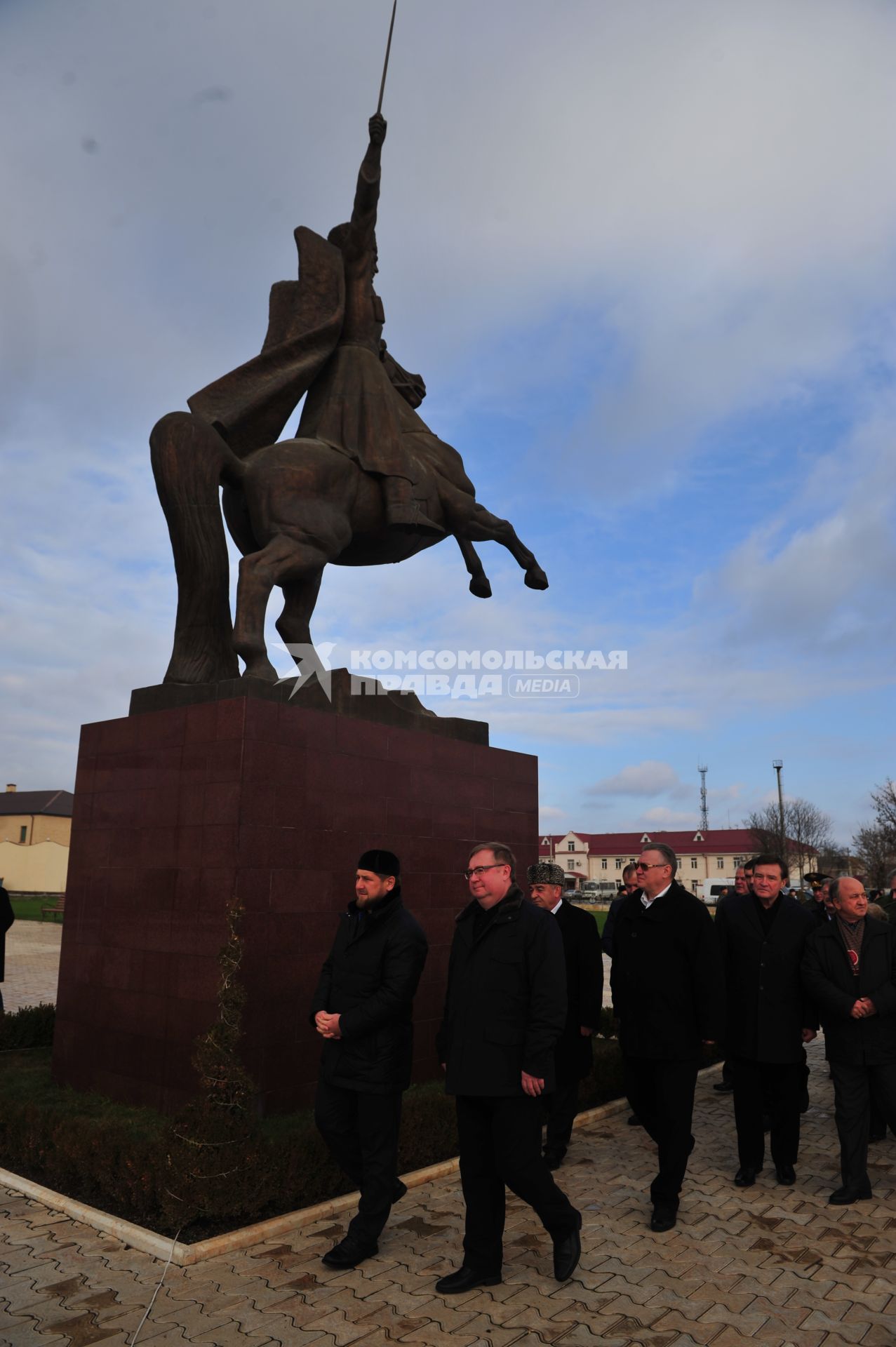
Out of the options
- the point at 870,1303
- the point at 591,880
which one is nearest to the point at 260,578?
the point at 870,1303

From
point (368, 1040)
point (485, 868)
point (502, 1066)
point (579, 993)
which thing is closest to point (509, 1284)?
point (502, 1066)

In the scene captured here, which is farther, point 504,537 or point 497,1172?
point 504,537

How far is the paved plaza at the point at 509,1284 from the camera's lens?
10.3ft

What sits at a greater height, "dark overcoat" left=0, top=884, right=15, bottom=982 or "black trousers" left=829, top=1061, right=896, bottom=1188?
"dark overcoat" left=0, top=884, right=15, bottom=982

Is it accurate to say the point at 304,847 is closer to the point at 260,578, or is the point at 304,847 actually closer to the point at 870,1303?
the point at 260,578

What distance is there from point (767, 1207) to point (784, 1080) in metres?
0.65

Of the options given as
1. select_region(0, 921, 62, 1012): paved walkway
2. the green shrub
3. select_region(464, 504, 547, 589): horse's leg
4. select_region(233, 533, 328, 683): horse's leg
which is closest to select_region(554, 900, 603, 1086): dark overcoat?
select_region(233, 533, 328, 683): horse's leg

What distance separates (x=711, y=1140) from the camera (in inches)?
229

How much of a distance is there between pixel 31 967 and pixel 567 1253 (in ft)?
54.4

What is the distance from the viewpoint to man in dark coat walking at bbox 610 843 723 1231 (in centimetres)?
429

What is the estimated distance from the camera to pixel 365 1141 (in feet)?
12.6

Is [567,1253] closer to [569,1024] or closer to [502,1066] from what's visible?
[502,1066]

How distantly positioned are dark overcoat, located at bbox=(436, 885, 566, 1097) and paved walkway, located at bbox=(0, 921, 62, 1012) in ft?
26.8

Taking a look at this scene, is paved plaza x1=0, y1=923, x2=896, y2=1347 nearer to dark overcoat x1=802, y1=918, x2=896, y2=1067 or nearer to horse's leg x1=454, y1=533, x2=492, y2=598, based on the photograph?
dark overcoat x1=802, y1=918, x2=896, y2=1067
